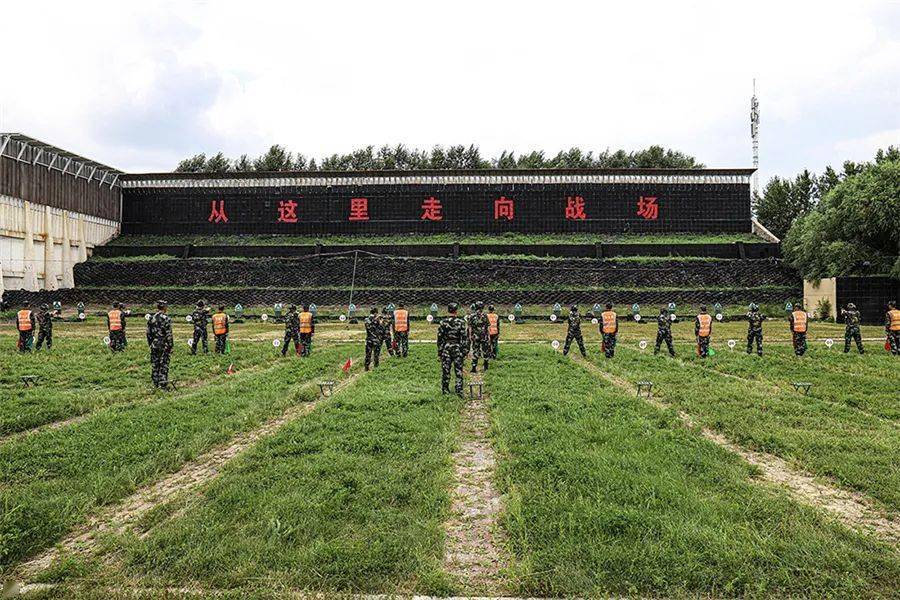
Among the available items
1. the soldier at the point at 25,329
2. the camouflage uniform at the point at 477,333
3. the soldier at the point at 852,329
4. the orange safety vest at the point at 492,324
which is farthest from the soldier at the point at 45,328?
the soldier at the point at 852,329

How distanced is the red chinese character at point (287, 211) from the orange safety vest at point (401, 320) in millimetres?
29154

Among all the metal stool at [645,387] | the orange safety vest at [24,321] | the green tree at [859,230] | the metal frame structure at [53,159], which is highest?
the metal frame structure at [53,159]

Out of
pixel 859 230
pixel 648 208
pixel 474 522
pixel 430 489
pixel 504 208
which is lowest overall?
pixel 474 522

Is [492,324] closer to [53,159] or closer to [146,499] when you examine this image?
[146,499]

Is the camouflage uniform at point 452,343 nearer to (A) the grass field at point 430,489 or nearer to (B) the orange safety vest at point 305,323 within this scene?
(A) the grass field at point 430,489

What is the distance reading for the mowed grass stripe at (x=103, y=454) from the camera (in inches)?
188

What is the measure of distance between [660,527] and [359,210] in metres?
39.3

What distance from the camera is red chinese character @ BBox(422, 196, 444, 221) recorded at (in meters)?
41.6

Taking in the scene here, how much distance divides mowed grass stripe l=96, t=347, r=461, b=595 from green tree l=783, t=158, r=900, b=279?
27361 millimetres

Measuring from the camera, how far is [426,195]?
4184 centimetres

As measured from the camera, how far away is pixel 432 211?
4166 cm

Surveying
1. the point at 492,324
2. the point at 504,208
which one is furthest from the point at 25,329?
the point at 504,208

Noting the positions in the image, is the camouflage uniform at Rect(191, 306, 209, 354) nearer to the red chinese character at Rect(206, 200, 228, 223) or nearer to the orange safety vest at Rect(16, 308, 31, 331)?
the orange safety vest at Rect(16, 308, 31, 331)

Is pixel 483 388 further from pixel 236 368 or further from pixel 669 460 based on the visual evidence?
pixel 236 368
